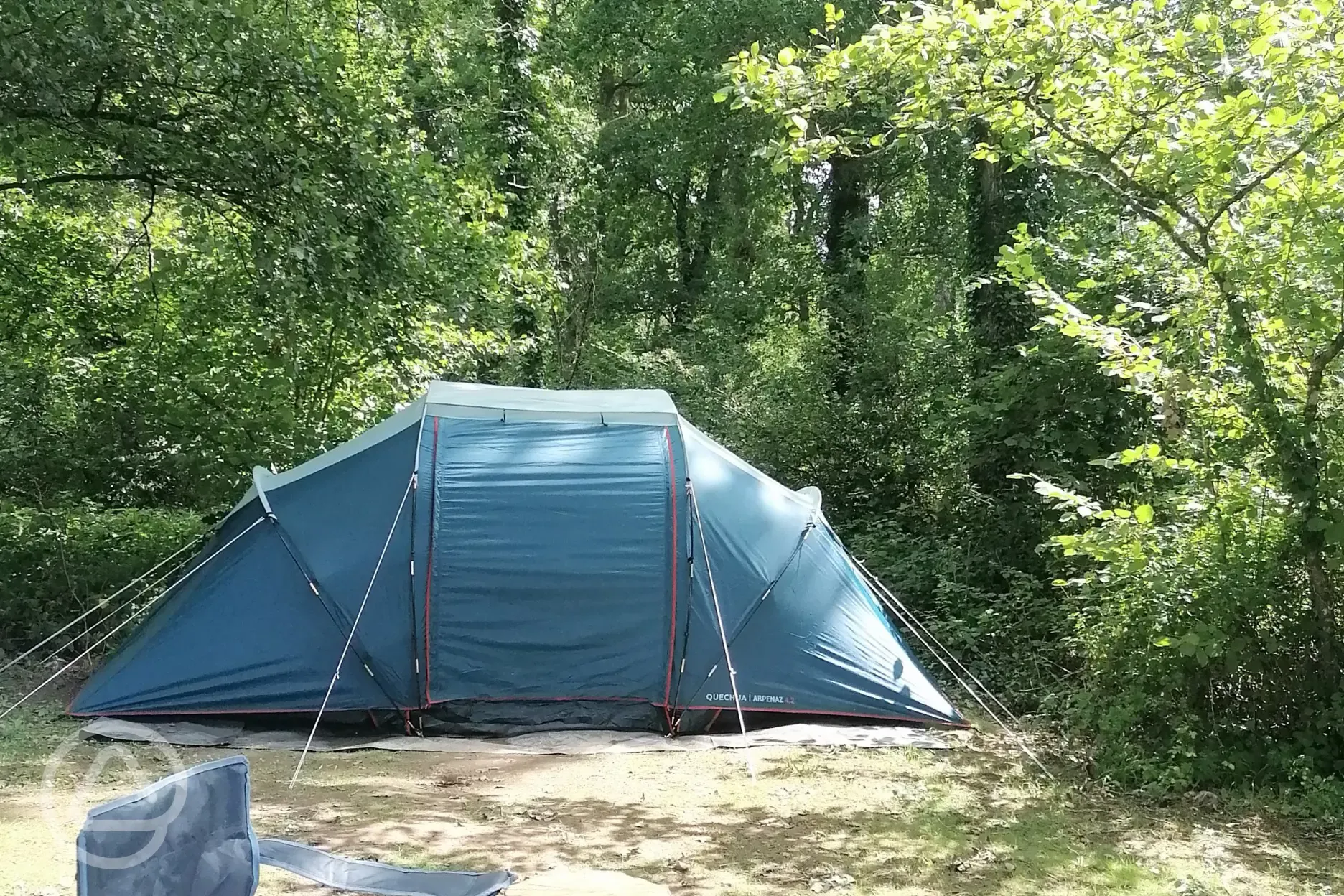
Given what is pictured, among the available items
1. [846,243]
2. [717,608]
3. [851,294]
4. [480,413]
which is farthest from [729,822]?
[846,243]

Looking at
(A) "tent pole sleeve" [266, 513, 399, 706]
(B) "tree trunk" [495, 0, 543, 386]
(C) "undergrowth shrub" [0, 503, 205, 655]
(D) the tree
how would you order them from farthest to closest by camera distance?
(B) "tree trunk" [495, 0, 543, 386], (C) "undergrowth shrub" [0, 503, 205, 655], (A) "tent pole sleeve" [266, 513, 399, 706], (D) the tree

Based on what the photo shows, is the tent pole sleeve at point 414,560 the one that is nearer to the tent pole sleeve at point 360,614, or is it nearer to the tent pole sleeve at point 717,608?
the tent pole sleeve at point 360,614

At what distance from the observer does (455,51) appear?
13.1 metres

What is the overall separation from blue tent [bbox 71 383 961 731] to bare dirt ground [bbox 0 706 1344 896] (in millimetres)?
399

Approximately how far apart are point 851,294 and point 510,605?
6.54 m

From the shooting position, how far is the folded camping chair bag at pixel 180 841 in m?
2.49

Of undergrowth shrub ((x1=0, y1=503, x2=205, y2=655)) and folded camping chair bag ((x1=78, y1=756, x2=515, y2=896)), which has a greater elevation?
undergrowth shrub ((x1=0, y1=503, x2=205, y2=655))

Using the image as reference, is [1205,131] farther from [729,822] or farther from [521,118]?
[521,118]

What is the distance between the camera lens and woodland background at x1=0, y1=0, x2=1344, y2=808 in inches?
183

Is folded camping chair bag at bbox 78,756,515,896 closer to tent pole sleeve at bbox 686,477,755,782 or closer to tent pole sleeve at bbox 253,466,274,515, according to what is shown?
tent pole sleeve at bbox 686,477,755,782

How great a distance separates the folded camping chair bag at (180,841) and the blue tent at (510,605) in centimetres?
285

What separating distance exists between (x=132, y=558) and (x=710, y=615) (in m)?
4.57

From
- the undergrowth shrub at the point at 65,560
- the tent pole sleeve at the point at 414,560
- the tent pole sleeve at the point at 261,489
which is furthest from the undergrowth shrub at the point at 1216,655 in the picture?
the undergrowth shrub at the point at 65,560

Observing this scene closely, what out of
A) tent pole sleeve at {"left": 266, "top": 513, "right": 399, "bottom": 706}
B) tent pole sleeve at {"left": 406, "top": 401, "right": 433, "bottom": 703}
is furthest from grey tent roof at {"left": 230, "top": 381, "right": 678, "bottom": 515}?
tent pole sleeve at {"left": 266, "top": 513, "right": 399, "bottom": 706}
